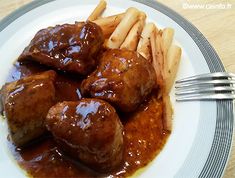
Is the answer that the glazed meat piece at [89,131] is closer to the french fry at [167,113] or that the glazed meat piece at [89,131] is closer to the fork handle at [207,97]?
the french fry at [167,113]

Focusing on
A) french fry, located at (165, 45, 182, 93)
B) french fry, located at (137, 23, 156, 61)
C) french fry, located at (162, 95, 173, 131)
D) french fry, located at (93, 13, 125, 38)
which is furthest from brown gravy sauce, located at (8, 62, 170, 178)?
french fry, located at (93, 13, 125, 38)

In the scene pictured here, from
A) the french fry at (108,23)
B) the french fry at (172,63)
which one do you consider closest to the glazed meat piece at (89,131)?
the french fry at (172,63)

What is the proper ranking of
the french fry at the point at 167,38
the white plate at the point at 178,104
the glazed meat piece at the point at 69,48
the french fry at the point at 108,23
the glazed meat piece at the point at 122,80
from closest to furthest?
the white plate at the point at 178,104, the glazed meat piece at the point at 122,80, the glazed meat piece at the point at 69,48, the french fry at the point at 167,38, the french fry at the point at 108,23

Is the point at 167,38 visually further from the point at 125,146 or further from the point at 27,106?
the point at 27,106

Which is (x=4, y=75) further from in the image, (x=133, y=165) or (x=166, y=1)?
(x=166, y=1)

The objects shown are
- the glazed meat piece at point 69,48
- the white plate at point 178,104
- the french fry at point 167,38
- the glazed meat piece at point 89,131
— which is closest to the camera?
the glazed meat piece at point 89,131
